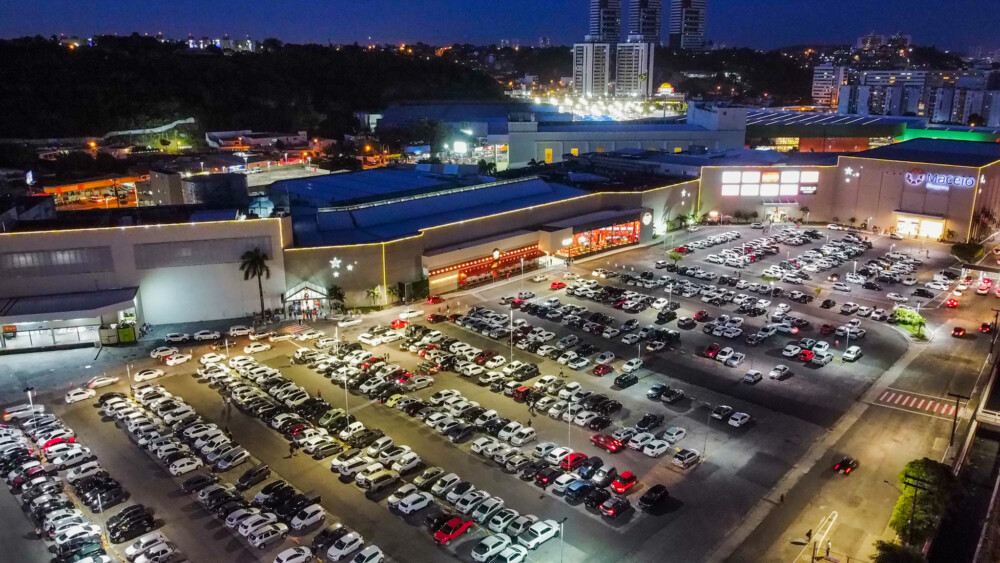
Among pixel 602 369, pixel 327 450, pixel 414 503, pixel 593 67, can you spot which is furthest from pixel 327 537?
pixel 593 67

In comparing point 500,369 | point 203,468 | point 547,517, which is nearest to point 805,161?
point 500,369

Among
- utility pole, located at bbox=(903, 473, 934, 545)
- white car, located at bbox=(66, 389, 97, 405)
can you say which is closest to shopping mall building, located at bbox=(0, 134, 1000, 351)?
white car, located at bbox=(66, 389, 97, 405)

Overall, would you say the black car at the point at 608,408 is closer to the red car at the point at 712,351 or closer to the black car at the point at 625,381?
the black car at the point at 625,381

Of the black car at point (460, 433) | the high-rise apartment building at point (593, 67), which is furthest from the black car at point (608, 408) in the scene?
the high-rise apartment building at point (593, 67)

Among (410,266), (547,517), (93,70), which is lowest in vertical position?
(547,517)

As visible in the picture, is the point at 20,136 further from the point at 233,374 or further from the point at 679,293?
the point at 679,293

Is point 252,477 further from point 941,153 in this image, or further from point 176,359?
point 941,153
